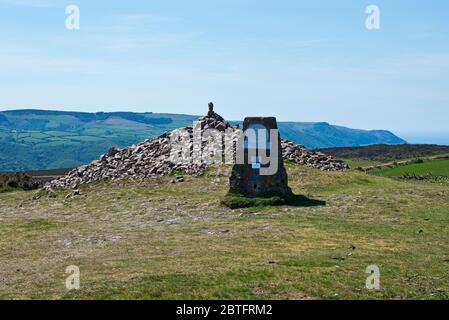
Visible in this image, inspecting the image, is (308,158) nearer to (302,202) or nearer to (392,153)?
(302,202)

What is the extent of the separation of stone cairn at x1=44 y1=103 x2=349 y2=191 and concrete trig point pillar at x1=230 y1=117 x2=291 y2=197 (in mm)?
9791

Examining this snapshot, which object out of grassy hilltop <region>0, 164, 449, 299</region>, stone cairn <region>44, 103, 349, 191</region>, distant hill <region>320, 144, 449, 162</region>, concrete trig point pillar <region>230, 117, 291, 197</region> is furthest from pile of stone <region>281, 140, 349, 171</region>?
distant hill <region>320, 144, 449, 162</region>

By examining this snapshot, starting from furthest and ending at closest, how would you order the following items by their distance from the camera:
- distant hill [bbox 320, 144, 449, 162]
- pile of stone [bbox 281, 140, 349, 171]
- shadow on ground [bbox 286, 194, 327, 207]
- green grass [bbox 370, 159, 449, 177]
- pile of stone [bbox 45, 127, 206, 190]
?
distant hill [bbox 320, 144, 449, 162] < green grass [bbox 370, 159, 449, 177] < pile of stone [bbox 281, 140, 349, 171] < pile of stone [bbox 45, 127, 206, 190] < shadow on ground [bbox 286, 194, 327, 207]

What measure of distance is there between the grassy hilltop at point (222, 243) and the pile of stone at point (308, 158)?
6.02 meters

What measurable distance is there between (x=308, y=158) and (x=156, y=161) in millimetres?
13864

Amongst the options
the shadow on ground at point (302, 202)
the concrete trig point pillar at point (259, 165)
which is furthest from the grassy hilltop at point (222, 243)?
the concrete trig point pillar at point (259, 165)

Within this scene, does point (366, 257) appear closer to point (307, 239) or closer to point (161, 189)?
point (307, 239)

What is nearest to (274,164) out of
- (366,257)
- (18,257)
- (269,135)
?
(269,135)

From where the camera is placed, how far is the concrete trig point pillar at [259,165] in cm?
3275

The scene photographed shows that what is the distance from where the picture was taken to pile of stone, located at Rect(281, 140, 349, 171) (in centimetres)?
4700

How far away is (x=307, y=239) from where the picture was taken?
74.8 ft

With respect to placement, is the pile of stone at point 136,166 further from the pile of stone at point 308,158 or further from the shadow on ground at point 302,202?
the shadow on ground at point 302,202

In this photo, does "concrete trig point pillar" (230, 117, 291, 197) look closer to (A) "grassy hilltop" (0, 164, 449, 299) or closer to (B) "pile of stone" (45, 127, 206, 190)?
(A) "grassy hilltop" (0, 164, 449, 299)
